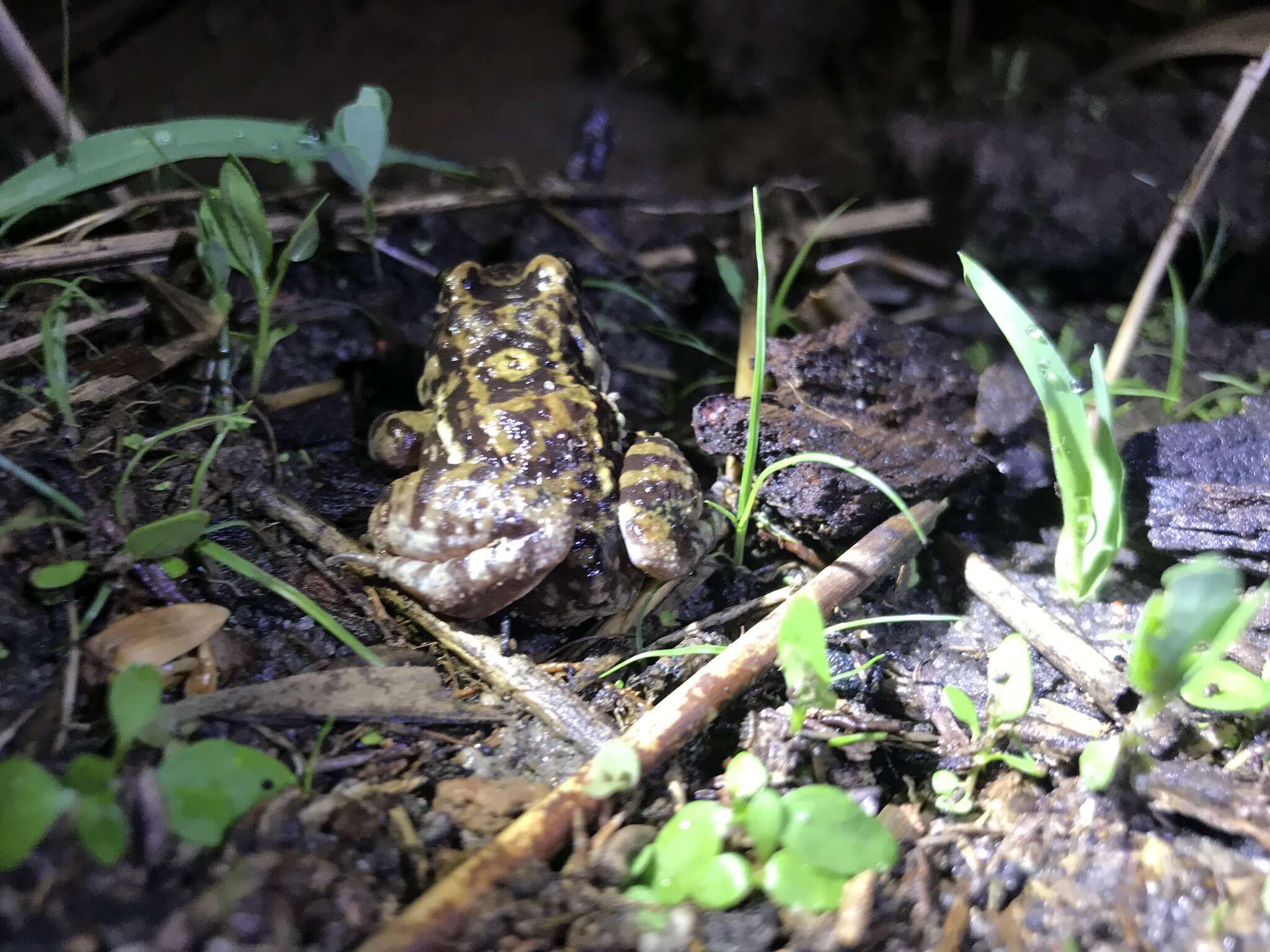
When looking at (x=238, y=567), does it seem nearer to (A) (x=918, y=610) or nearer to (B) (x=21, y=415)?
(B) (x=21, y=415)

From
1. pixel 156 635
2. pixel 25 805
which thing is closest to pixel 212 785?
pixel 25 805

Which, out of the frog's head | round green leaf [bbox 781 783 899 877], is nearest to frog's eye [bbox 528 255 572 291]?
the frog's head

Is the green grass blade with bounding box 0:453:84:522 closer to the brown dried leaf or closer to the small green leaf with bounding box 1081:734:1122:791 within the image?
the brown dried leaf

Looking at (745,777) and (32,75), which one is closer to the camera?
(745,777)

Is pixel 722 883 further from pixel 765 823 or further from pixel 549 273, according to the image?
pixel 549 273

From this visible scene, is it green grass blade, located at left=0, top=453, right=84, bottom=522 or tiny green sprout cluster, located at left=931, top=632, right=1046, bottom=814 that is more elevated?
green grass blade, located at left=0, top=453, right=84, bottom=522
